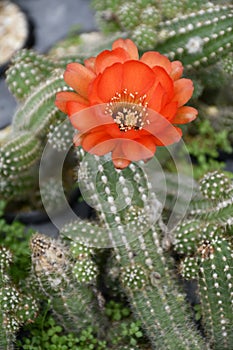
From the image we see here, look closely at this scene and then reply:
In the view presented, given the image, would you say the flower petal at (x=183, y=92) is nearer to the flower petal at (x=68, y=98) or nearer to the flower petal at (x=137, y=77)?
the flower petal at (x=137, y=77)

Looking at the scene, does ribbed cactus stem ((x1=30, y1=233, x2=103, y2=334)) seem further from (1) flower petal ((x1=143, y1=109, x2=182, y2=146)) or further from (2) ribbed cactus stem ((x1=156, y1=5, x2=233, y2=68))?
(2) ribbed cactus stem ((x1=156, y1=5, x2=233, y2=68))

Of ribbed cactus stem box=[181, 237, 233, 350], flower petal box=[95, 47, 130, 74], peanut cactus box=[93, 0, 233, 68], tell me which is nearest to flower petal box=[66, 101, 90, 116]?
flower petal box=[95, 47, 130, 74]

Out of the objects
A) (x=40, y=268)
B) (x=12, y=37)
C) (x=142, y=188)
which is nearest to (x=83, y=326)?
(x=40, y=268)

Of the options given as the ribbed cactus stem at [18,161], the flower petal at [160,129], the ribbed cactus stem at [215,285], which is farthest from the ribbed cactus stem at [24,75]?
the ribbed cactus stem at [215,285]

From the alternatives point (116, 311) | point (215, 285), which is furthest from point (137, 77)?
point (116, 311)

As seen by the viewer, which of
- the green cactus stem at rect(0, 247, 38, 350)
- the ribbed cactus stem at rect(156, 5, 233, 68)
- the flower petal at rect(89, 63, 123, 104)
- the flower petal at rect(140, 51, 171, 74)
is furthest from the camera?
the ribbed cactus stem at rect(156, 5, 233, 68)

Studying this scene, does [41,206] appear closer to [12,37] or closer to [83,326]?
[83,326]
